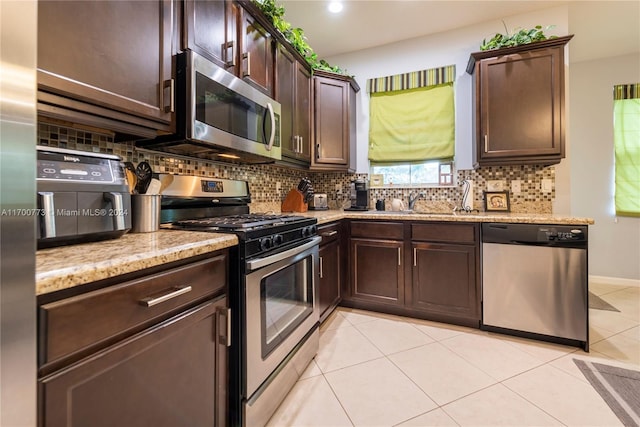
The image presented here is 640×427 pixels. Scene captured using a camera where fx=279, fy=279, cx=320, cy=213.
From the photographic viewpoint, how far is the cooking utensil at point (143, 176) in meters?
1.32

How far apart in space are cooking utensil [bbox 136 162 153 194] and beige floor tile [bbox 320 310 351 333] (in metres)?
1.59

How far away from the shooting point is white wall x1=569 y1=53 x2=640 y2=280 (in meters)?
3.35

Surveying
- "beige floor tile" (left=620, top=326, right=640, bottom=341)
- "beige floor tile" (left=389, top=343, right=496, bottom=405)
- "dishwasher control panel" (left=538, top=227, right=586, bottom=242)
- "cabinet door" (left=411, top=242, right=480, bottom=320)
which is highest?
"dishwasher control panel" (left=538, top=227, right=586, bottom=242)

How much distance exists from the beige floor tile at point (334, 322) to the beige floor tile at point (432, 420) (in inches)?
38.6

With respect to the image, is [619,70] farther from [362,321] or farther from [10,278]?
[10,278]

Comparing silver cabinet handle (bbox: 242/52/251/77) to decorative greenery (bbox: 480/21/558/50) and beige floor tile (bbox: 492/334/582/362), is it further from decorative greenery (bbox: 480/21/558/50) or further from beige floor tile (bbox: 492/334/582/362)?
beige floor tile (bbox: 492/334/582/362)

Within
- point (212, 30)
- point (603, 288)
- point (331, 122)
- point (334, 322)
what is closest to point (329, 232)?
point (334, 322)

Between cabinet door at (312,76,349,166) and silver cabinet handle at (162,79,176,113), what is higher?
cabinet door at (312,76,349,166)

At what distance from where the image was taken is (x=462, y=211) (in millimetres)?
2666

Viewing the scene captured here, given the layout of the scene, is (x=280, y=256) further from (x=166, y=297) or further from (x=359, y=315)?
(x=359, y=315)

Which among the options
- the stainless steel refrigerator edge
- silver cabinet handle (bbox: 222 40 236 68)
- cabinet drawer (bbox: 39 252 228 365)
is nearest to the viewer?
the stainless steel refrigerator edge

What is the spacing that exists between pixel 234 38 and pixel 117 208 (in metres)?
1.22

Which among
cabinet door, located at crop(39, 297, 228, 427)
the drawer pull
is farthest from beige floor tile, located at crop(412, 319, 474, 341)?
the drawer pull

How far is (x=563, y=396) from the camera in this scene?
1.44 m
